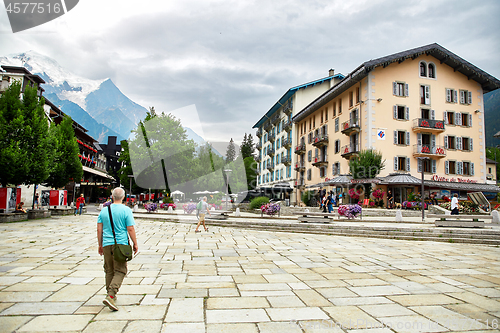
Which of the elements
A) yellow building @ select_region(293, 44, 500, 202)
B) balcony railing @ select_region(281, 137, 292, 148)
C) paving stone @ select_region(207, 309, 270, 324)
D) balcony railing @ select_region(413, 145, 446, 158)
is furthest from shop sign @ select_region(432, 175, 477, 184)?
paving stone @ select_region(207, 309, 270, 324)

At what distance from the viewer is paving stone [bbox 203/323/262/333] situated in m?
3.34

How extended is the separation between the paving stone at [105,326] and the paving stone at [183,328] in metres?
0.47

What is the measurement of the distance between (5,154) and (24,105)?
11.7 ft

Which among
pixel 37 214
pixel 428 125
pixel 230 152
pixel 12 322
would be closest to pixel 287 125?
pixel 428 125

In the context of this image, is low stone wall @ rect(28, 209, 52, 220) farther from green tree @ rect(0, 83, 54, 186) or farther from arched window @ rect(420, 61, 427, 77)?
arched window @ rect(420, 61, 427, 77)

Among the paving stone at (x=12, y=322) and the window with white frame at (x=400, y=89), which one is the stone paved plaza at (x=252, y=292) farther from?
the window with white frame at (x=400, y=89)

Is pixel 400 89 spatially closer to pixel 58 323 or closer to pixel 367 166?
pixel 367 166

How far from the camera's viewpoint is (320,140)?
35.9 meters

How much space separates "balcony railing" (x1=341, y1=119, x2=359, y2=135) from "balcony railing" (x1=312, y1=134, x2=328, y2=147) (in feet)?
12.4

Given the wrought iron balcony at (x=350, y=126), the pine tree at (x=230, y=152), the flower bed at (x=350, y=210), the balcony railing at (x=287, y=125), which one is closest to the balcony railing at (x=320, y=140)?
the wrought iron balcony at (x=350, y=126)

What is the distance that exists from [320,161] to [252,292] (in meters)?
32.3

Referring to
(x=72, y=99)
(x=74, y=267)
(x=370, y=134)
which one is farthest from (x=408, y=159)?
(x=72, y=99)

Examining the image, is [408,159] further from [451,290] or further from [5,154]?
[5,154]

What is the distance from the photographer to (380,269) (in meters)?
6.59
